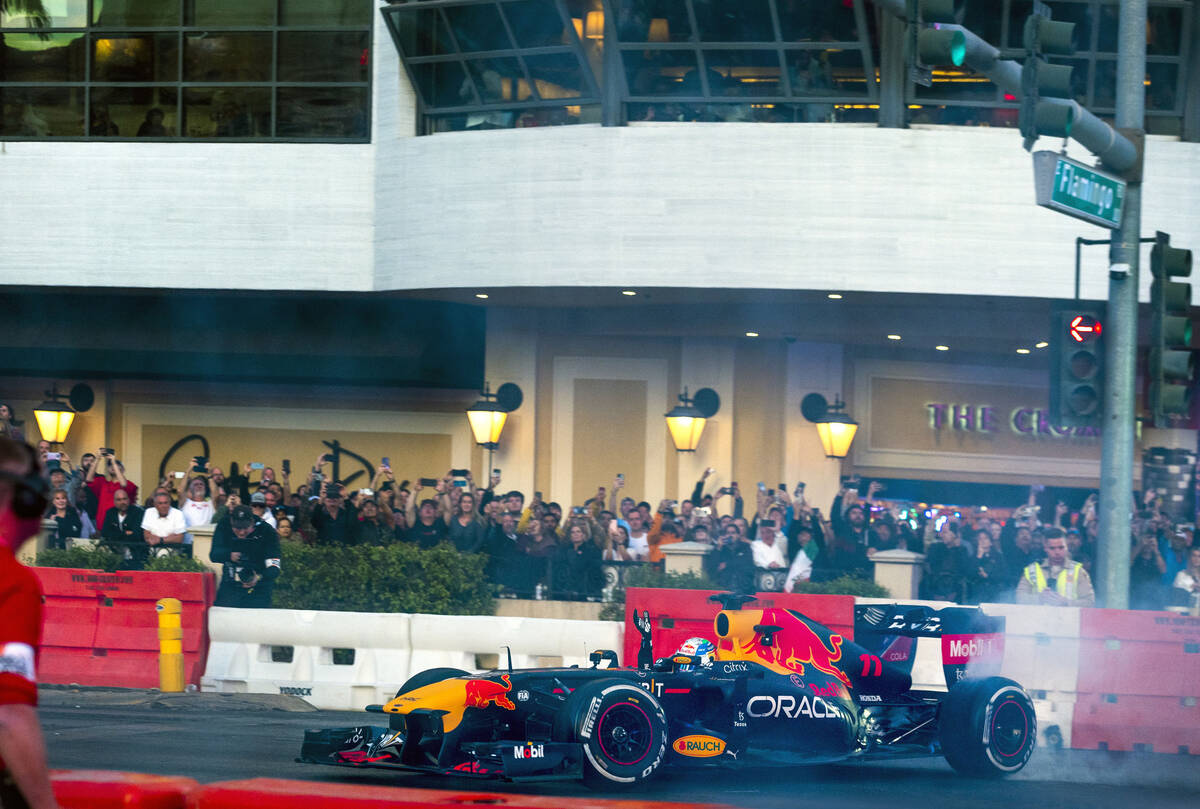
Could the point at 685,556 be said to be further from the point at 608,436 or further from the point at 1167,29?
the point at 1167,29

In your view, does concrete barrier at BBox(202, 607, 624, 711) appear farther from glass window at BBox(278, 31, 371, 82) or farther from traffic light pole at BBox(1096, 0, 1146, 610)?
glass window at BBox(278, 31, 371, 82)

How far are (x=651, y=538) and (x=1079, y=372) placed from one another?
7046 mm

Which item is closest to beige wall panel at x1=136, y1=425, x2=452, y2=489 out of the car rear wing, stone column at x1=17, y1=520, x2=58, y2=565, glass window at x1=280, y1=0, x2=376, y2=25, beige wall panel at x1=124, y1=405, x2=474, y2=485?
beige wall panel at x1=124, y1=405, x2=474, y2=485

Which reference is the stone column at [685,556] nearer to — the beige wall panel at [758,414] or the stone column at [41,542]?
the stone column at [41,542]

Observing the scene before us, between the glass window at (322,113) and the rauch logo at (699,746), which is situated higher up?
the glass window at (322,113)

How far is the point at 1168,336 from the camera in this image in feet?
40.1

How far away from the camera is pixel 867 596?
47.5 feet

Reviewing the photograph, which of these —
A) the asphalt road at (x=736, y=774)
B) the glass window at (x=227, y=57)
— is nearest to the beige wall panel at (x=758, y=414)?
the glass window at (x=227, y=57)

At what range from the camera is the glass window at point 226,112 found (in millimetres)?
22406

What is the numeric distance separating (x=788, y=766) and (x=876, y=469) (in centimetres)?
1389

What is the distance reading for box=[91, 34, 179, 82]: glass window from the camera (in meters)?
22.6

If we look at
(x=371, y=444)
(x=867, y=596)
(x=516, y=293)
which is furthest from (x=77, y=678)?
(x=371, y=444)

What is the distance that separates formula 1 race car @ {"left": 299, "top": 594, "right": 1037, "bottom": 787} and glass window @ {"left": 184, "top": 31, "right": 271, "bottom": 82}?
1427 cm

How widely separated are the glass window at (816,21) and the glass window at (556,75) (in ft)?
8.59
